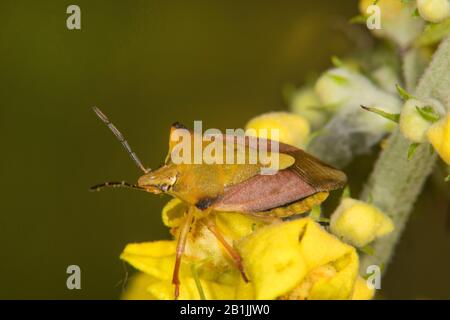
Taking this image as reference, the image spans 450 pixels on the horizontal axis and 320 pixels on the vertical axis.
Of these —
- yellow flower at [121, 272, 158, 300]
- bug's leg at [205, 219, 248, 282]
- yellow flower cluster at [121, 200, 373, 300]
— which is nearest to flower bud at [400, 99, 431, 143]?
yellow flower cluster at [121, 200, 373, 300]

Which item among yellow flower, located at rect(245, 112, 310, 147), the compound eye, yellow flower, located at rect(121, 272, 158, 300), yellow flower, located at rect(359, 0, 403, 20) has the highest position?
→ yellow flower, located at rect(359, 0, 403, 20)

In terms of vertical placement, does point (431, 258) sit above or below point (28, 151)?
below

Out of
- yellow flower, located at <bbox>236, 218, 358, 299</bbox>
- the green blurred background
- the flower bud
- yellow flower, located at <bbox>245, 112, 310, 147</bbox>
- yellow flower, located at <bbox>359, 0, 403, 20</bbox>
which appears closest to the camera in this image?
yellow flower, located at <bbox>236, 218, 358, 299</bbox>

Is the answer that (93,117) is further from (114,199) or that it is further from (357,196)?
(357,196)

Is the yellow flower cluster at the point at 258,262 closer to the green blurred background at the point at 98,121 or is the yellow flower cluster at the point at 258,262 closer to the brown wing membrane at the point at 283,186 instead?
the brown wing membrane at the point at 283,186

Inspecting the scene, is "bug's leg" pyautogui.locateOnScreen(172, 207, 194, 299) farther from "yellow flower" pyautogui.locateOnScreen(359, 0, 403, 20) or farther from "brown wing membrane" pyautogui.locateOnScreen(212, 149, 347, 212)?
"yellow flower" pyautogui.locateOnScreen(359, 0, 403, 20)

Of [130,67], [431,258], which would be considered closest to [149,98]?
[130,67]

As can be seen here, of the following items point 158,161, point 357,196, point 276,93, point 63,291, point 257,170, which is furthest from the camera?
point 276,93
